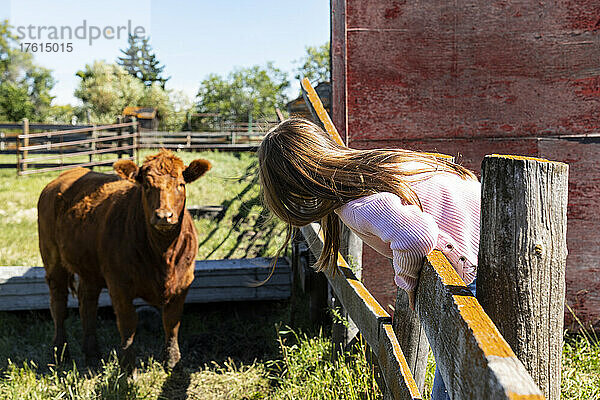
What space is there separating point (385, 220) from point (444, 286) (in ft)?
1.37

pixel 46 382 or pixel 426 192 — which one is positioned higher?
pixel 426 192

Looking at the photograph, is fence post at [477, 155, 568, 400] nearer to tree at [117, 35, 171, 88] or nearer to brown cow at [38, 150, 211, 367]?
brown cow at [38, 150, 211, 367]

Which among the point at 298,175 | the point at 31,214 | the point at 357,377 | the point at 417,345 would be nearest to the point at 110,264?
the point at 357,377

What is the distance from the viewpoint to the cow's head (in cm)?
407

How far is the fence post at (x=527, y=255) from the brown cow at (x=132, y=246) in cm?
311

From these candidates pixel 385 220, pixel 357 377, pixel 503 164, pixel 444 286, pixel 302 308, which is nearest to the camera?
pixel 503 164

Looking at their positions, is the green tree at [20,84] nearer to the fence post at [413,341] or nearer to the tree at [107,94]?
the tree at [107,94]

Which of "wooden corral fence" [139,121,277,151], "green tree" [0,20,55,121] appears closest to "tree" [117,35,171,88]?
"green tree" [0,20,55,121]

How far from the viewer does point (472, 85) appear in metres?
4.01

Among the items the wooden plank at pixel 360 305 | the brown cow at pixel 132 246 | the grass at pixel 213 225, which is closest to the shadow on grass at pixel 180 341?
the brown cow at pixel 132 246

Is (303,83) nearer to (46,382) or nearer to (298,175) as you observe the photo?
(298,175)

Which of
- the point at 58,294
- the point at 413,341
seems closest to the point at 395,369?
the point at 413,341

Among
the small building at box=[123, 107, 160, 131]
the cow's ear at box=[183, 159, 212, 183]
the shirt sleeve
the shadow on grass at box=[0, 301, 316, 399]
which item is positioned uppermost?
the small building at box=[123, 107, 160, 131]

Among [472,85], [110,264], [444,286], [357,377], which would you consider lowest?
[357,377]
